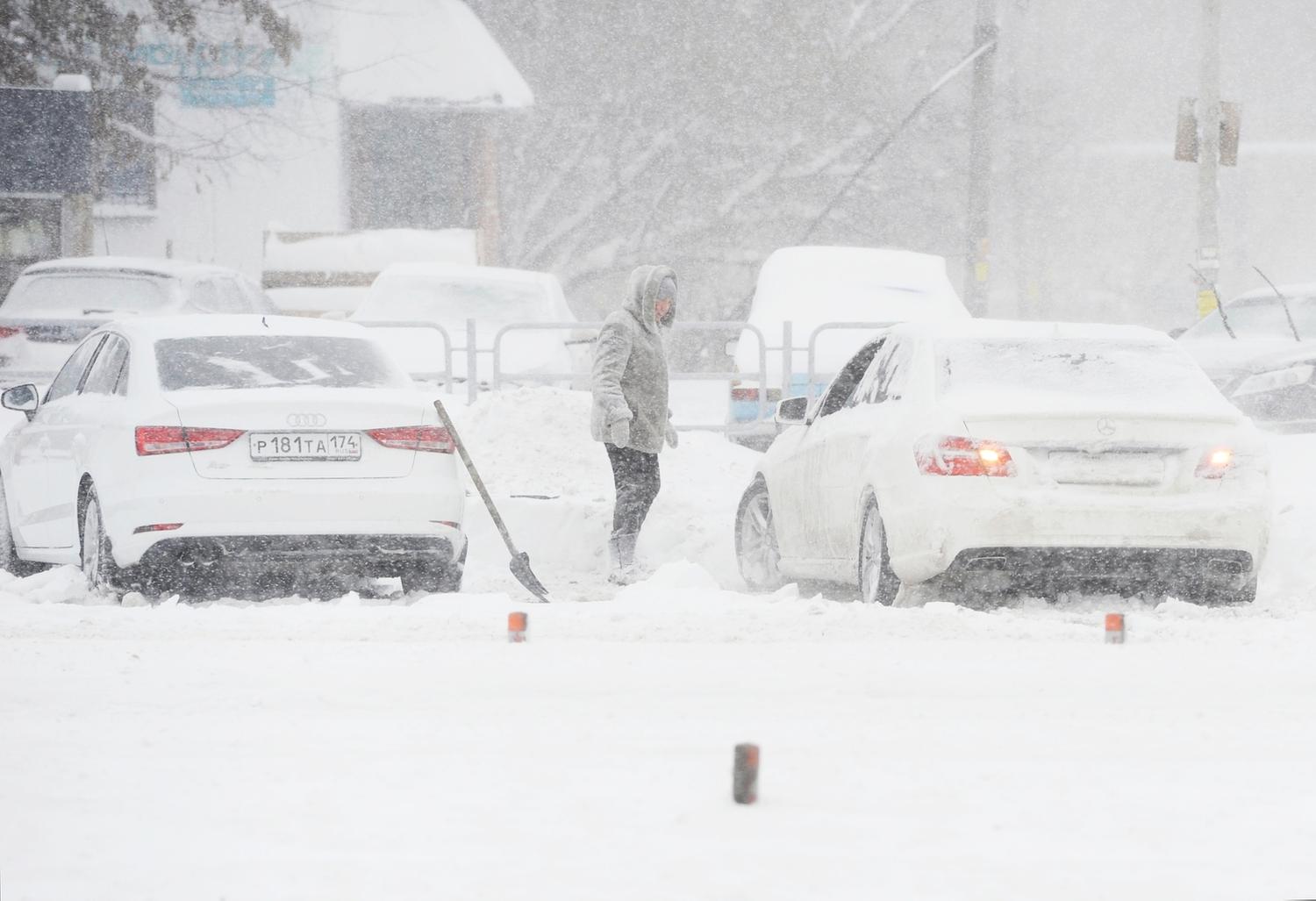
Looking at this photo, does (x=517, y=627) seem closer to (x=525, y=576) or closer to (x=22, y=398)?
(x=525, y=576)

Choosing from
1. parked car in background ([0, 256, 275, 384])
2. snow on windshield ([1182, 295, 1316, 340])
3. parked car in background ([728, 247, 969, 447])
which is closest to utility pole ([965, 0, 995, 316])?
parked car in background ([728, 247, 969, 447])

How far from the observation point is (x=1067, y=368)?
8328mm

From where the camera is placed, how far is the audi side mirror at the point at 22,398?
1002 centimetres

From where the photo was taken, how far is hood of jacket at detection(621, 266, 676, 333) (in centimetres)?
1048

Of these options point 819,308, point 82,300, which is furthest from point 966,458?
point 82,300

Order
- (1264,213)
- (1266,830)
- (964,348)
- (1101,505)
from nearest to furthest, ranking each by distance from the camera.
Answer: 1. (1266,830)
2. (1101,505)
3. (964,348)
4. (1264,213)

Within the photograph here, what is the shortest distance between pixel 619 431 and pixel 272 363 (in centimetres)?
192

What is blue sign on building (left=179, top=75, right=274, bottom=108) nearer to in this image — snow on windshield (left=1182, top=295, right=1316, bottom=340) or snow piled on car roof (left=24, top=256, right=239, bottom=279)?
snow piled on car roof (left=24, top=256, right=239, bottom=279)

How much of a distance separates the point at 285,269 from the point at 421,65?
184 inches

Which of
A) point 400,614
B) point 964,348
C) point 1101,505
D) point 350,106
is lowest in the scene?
point 400,614

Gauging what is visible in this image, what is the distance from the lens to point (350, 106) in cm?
2902

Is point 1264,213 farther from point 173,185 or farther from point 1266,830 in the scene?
point 1266,830

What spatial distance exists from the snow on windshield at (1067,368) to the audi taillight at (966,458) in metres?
0.35

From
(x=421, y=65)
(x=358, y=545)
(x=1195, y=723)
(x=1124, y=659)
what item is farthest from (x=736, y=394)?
(x=421, y=65)
